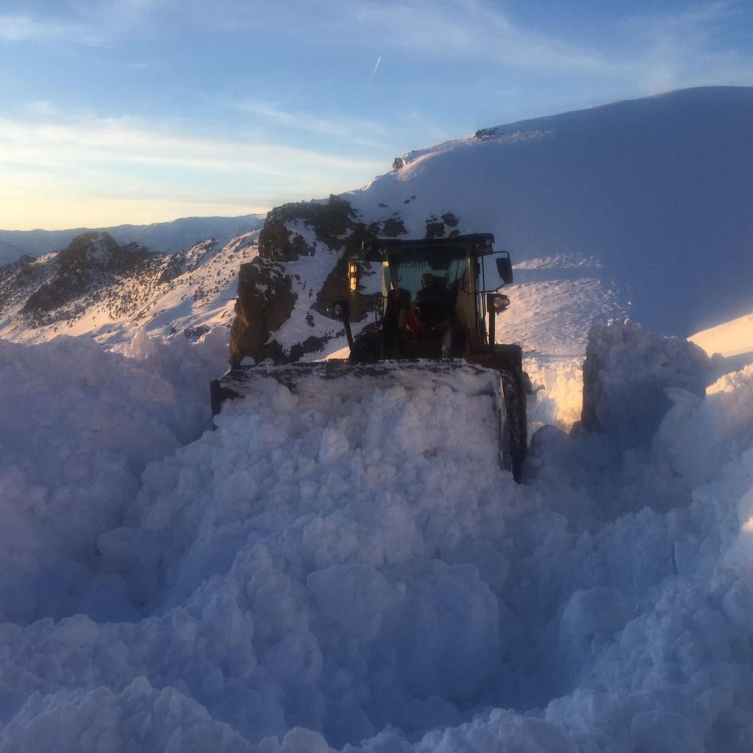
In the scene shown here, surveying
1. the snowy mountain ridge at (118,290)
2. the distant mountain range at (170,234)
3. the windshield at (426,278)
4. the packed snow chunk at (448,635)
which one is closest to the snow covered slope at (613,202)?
the snowy mountain ridge at (118,290)

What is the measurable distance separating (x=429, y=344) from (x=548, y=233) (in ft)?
75.6

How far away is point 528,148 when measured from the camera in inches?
1362

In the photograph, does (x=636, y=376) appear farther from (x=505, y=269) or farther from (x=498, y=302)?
(x=498, y=302)

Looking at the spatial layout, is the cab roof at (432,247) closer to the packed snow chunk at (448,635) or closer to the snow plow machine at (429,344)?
the snow plow machine at (429,344)

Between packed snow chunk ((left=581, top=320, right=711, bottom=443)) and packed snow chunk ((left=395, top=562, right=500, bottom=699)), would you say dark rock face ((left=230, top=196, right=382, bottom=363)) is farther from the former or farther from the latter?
packed snow chunk ((left=395, top=562, right=500, bottom=699))

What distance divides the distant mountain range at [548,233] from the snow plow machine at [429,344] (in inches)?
343

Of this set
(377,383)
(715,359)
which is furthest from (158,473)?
(715,359)

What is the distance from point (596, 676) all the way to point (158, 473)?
303cm

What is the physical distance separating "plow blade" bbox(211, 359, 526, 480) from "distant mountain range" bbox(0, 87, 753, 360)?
10738 mm

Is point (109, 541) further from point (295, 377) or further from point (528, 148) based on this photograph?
point (528, 148)

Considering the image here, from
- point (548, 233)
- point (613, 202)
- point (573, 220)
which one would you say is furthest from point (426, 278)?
point (613, 202)

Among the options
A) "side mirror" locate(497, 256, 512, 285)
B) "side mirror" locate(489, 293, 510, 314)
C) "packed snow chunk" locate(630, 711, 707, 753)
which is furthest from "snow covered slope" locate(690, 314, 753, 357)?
"packed snow chunk" locate(630, 711, 707, 753)

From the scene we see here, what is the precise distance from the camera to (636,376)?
244 inches

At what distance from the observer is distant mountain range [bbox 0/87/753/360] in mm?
21531
